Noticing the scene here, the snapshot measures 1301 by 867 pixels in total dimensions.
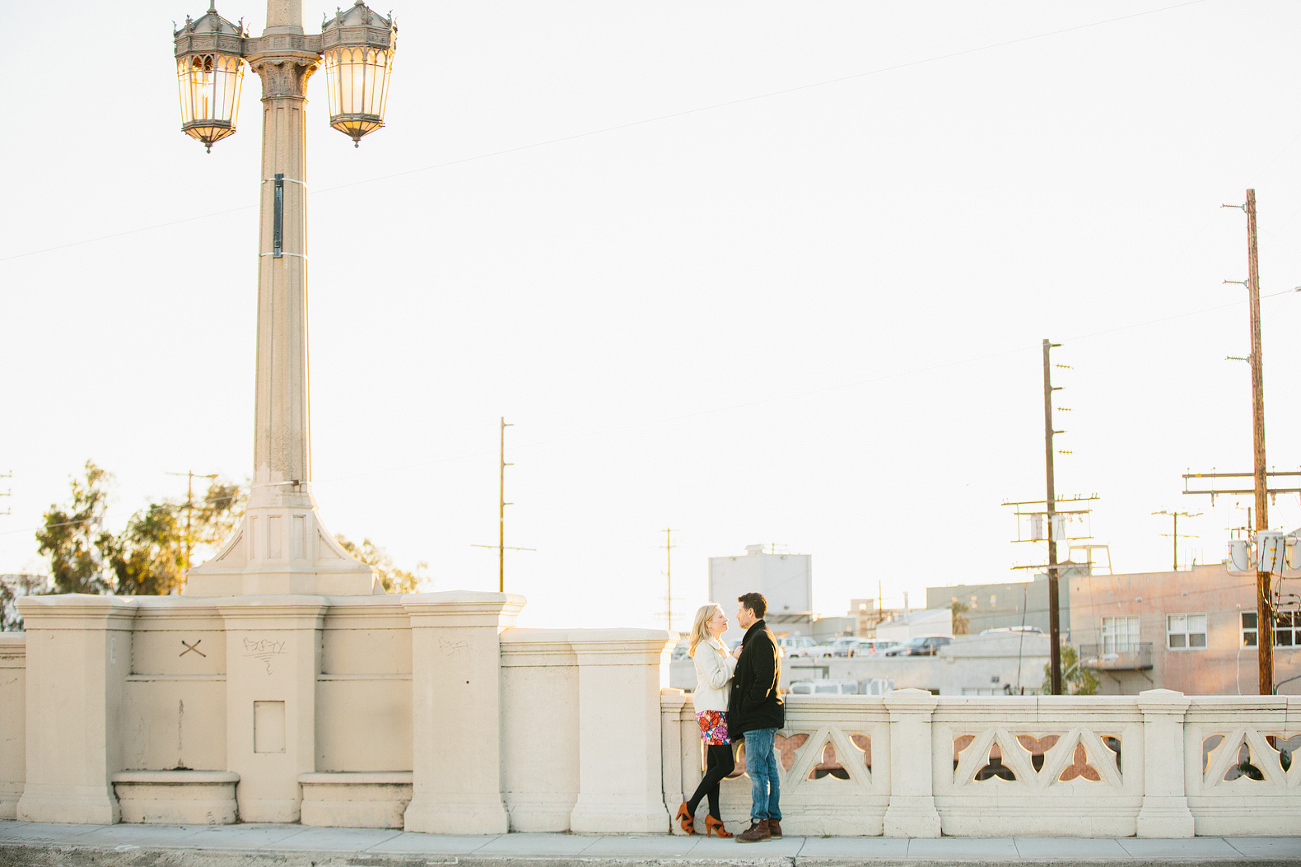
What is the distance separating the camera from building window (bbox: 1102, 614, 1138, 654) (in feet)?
170

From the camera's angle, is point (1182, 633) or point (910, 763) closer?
point (910, 763)

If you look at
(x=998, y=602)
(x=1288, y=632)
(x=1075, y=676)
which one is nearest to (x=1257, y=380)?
(x=1288, y=632)

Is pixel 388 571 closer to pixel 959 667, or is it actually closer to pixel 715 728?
pixel 959 667

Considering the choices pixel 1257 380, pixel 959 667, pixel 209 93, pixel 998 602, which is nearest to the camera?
pixel 209 93

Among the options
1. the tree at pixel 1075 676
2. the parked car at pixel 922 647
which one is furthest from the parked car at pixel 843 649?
the tree at pixel 1075 676

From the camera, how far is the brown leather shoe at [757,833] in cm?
923

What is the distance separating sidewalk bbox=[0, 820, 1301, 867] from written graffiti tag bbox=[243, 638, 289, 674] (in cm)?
126

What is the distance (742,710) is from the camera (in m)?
9.36

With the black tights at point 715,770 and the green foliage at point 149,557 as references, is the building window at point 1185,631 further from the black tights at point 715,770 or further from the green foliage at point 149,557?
the black tights at point 715,770

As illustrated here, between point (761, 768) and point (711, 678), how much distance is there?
0.69m

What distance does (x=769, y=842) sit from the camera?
9.25 m

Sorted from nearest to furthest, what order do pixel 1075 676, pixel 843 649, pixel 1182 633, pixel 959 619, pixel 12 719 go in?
pixel 12 719 → pixel 1182 633 → pixel 1075 676 → pixel 843 649 → pixel 959 619

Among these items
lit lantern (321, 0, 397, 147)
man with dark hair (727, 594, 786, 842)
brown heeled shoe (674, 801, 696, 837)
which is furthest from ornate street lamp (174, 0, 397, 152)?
brown heeled shoe (674, 801, 696, 837)

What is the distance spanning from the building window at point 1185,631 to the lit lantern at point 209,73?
4459cm
